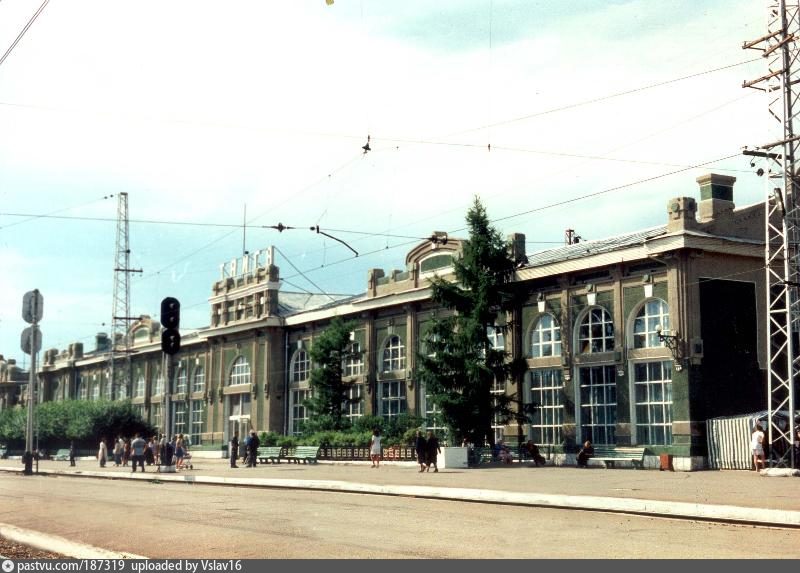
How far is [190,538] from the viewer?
46.6 feet

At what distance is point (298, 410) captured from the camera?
61.6 metres

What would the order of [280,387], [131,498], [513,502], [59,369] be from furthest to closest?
1. [59,369]
2. [280,387]
3. [131,498]
4. [513,502]

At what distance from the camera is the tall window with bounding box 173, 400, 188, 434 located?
7438cm

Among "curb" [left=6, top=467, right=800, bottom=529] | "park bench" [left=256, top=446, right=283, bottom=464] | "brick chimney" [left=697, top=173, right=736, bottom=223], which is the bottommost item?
"park bench" [left=256, top=446, right=283, bottom=464]

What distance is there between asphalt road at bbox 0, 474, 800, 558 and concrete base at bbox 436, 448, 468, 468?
16.1 m

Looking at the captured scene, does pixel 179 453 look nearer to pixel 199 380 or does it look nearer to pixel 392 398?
pixel 392 398

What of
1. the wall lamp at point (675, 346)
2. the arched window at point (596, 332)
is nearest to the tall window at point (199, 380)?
the arched window at point (596, 332)

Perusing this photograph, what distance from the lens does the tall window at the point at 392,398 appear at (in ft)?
171

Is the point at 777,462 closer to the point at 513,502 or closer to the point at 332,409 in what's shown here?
the point at 513,502

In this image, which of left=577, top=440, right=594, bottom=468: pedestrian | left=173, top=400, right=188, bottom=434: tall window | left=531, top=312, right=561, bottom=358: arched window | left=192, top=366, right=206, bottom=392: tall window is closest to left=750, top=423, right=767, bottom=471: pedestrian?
left=577, top=440, right=594, bottom=468: pedestrian

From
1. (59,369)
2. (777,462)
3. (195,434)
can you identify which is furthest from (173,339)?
(59,369)

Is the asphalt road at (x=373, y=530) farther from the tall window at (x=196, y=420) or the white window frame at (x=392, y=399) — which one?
the tall window at (x=196, y=420)

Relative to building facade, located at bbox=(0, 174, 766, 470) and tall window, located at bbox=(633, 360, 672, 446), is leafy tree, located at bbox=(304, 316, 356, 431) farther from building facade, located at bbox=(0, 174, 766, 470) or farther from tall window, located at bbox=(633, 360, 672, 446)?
tall window, located at bbox=(633, 360, 672, 446)

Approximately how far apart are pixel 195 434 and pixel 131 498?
49769mm
